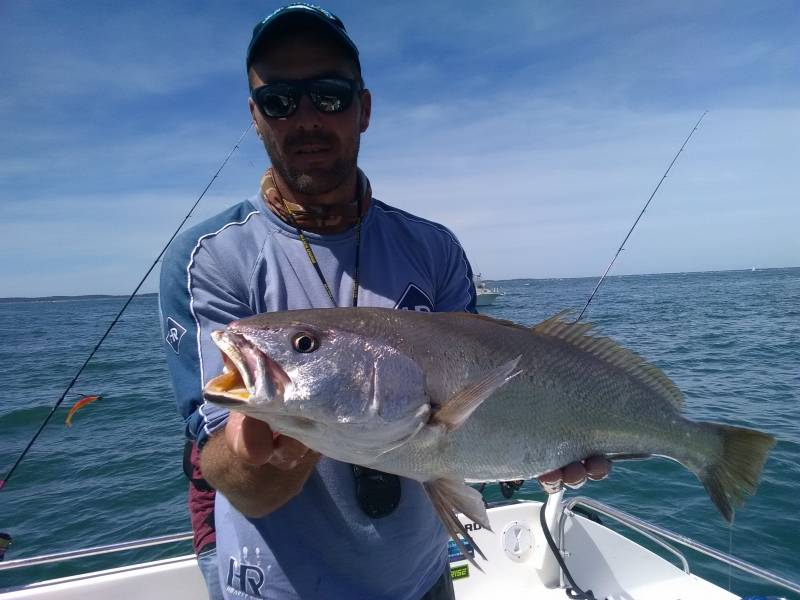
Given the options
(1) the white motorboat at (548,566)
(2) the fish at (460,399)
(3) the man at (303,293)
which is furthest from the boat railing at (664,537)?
(3) the man at (303,293)

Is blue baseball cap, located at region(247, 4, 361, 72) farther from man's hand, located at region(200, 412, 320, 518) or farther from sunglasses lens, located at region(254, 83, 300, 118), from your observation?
man's hand, located at region(200, 412, 320, 518)

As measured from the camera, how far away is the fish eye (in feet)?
5.55

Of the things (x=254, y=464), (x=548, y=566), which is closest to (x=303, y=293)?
(x=254, y=464)

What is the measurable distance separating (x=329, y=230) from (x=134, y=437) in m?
11.8

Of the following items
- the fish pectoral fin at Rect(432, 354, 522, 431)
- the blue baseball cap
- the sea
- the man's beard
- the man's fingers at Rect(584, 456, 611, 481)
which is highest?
the blue baseball cap

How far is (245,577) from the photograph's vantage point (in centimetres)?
198

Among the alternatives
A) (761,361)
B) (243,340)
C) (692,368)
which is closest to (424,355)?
(243,340)

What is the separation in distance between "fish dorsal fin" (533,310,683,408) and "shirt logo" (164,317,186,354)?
1.43m

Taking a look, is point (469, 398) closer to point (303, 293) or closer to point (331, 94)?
point (303, 293)

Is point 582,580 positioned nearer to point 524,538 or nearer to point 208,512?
point 524,538

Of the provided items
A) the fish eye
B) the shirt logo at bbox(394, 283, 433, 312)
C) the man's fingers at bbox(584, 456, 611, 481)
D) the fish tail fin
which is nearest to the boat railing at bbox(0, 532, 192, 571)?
the shirt logo at bbox(394, 283, 433, 312)

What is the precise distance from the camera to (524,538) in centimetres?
482

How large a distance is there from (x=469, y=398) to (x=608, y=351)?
874 mm

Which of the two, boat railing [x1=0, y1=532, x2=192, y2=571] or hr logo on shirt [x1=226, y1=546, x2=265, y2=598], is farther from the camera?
boat railing [x1=0, y1=532, x2=192, y2=571]
